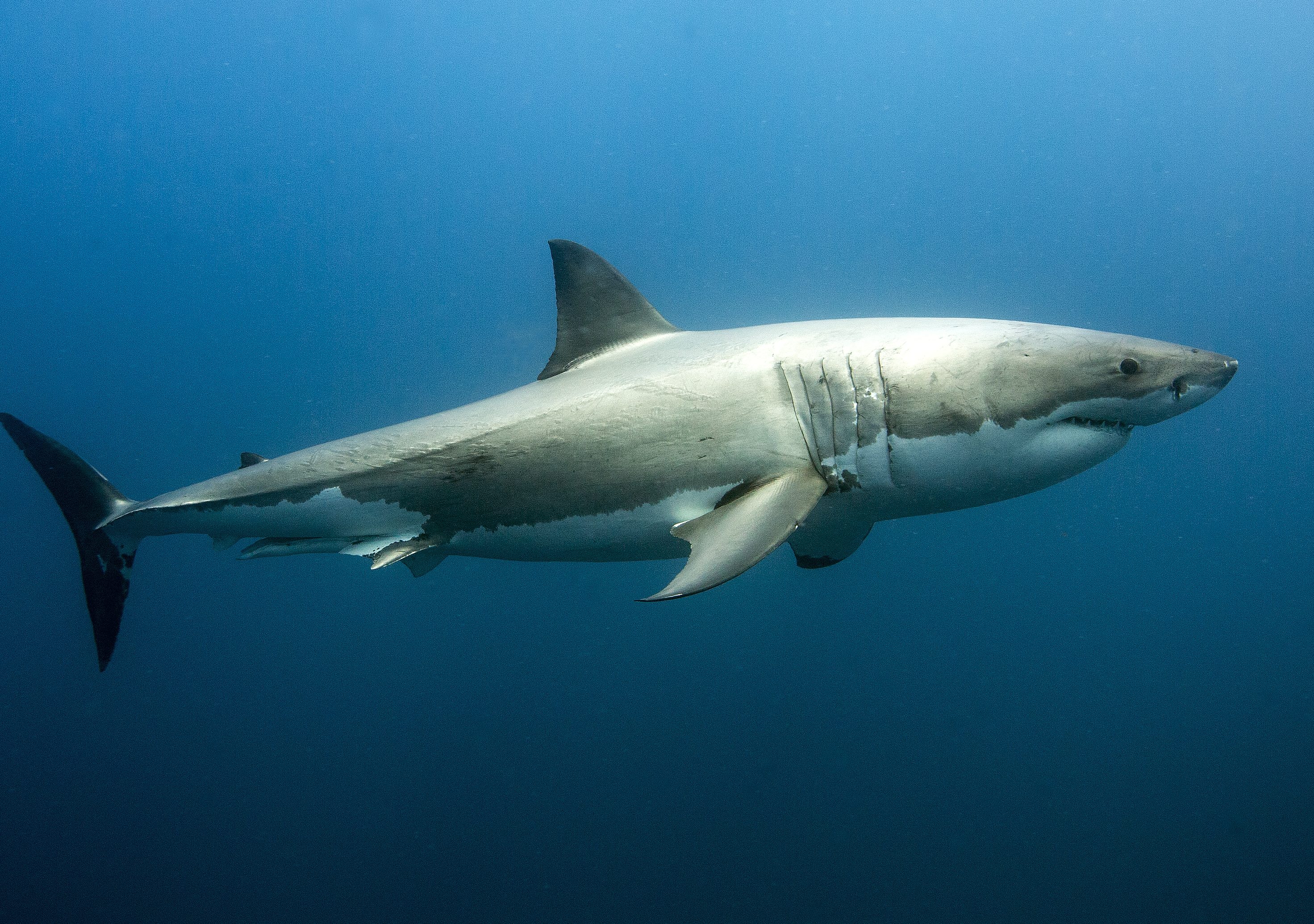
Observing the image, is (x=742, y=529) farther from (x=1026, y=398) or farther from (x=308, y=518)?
(x=308, y=518)

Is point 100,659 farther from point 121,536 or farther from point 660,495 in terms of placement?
point 660,495

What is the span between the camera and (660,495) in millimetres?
3193

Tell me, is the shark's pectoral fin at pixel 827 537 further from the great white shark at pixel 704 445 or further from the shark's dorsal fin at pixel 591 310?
the shark's dorsal fin at pixel 591 310

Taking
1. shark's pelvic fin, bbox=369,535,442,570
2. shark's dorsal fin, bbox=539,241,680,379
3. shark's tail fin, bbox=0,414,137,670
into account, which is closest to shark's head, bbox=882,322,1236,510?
shark's dorsal fin, bbox=539,241,680,379

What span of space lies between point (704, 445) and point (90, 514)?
447 centimetres

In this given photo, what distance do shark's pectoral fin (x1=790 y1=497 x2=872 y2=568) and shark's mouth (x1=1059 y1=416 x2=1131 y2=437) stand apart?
1070mm

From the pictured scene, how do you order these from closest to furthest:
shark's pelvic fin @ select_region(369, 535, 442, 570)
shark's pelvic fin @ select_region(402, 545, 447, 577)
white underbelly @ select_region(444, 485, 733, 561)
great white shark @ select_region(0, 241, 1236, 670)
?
1. great white shark @ select_region(0, 241, 1236, 670)
2. white underbelly @ select_region(444, 485, 733, 561)
3. shark's pelvic fin @ select_region(369, 535, 442, 570)
4. shark's pelvic fin @ select_region(402, 545, 447, 577)

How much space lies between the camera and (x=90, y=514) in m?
4.66

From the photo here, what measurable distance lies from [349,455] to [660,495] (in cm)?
191

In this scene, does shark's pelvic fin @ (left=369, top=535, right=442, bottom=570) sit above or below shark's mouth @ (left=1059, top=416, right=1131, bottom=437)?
below

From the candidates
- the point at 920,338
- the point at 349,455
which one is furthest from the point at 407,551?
the point at 920,338

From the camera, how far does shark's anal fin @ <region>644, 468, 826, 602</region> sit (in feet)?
7.67

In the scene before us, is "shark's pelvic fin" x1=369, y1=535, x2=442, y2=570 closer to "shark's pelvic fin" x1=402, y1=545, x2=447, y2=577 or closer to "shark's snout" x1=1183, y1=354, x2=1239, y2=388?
"shark's pelvic fin" x1=402, y1=545, x2=447, y2=577

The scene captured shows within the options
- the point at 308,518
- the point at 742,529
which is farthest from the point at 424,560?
the point at 742,529
